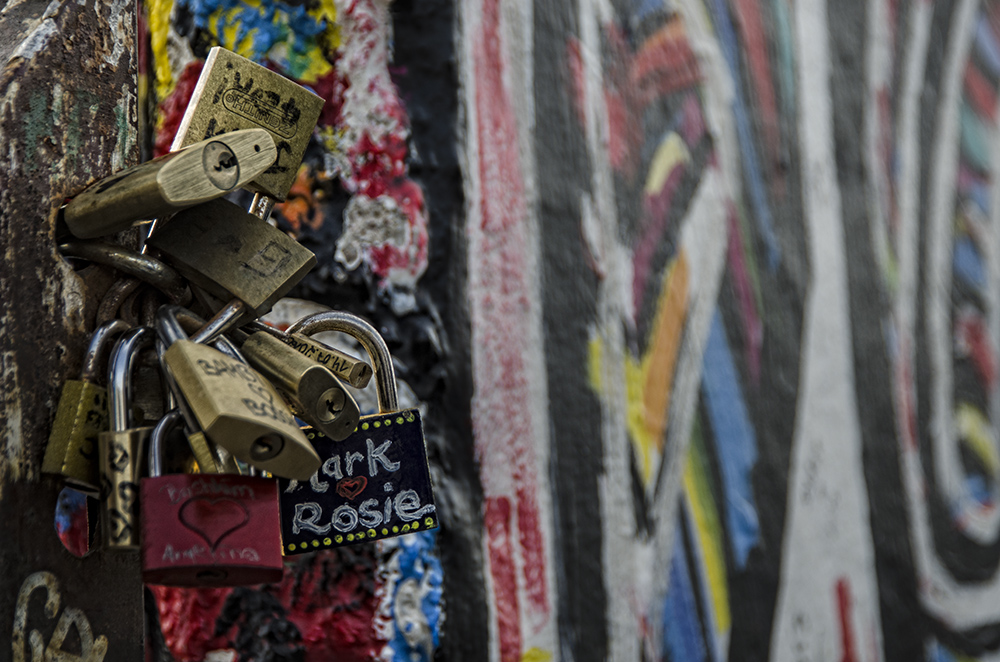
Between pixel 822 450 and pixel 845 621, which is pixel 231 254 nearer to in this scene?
pixel 822 450

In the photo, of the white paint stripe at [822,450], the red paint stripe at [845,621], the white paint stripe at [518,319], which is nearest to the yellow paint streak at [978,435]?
the white paint stripe at [822,450]

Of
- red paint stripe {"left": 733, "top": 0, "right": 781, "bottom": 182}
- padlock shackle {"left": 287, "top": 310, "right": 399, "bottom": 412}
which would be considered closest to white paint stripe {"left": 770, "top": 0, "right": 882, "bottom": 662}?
red paint stripe {"left": 733, "top": 0, "right": 781, "bottom": 182}

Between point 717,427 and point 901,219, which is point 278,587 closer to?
point 717,427

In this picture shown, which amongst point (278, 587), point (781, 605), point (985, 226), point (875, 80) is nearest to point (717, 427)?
point (781, 605)

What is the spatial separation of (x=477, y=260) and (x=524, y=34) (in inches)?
12.8

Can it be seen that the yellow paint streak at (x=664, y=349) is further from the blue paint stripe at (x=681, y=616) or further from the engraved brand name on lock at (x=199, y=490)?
the engraved brand name on lock at (x=199, y=490)

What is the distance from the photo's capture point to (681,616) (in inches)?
49.4

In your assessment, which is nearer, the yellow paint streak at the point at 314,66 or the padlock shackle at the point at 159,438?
the padlock shackle at the point at 159,438

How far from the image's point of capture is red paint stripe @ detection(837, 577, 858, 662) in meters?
1.72

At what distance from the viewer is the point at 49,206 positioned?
0.45 metres

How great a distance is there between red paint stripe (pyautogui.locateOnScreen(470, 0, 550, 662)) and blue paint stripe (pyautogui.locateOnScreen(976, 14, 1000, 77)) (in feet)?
7.67

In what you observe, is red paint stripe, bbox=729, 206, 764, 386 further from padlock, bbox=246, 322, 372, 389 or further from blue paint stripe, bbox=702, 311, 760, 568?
padlock, bbox=246, 322, 372, 389

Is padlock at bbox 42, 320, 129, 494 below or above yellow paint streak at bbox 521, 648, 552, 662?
above

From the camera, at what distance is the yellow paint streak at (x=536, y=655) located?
0.86m
